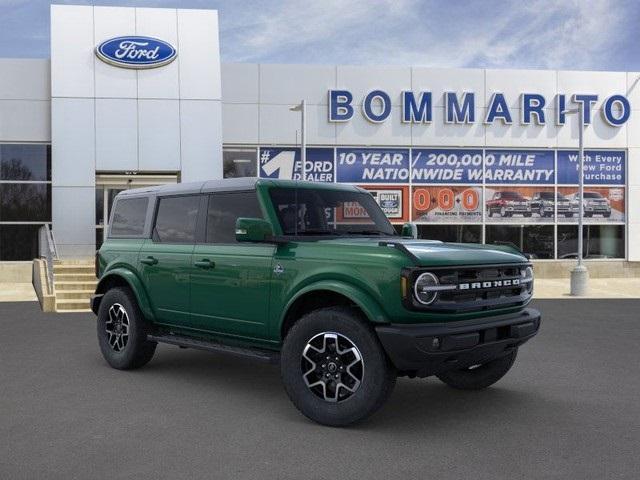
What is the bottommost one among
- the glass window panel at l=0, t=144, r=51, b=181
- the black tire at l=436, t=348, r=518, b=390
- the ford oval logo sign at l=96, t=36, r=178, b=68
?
the black tire at l=436, t=348, r=518, b=390

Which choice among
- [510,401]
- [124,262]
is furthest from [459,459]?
[124,262]

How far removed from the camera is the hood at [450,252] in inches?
199

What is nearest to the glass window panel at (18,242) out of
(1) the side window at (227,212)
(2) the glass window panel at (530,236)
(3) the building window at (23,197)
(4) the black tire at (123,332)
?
(3) the building window at (23,197)

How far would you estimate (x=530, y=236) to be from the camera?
22.0 metres

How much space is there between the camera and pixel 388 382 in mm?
5008

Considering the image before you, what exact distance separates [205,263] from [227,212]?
542 mm

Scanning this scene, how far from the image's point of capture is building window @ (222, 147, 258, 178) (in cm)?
2081

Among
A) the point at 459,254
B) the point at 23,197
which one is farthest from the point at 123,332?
the point at 23,197

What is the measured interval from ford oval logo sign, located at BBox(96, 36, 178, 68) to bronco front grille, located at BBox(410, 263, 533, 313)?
51.7 feet

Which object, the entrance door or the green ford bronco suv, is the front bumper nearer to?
the green ford bronco suv

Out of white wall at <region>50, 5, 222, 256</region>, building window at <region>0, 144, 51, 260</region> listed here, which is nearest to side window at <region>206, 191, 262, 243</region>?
white wall at <region>50, 5, 222, 256</region>

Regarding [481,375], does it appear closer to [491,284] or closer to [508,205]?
[491,284]

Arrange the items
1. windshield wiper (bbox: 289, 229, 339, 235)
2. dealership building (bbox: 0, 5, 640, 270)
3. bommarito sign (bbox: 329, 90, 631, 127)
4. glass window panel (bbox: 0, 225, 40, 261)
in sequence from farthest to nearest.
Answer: bommarito sign (bbox: 329, 90, 631, 127)
glass window panel (bbox: 0, 225, 40, 261)
dealership building (bbox: 0, 5, 640, 270)
windshield wiper (bbox: 289, 229, 339, 235)

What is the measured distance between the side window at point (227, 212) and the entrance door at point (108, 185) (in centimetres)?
1359
